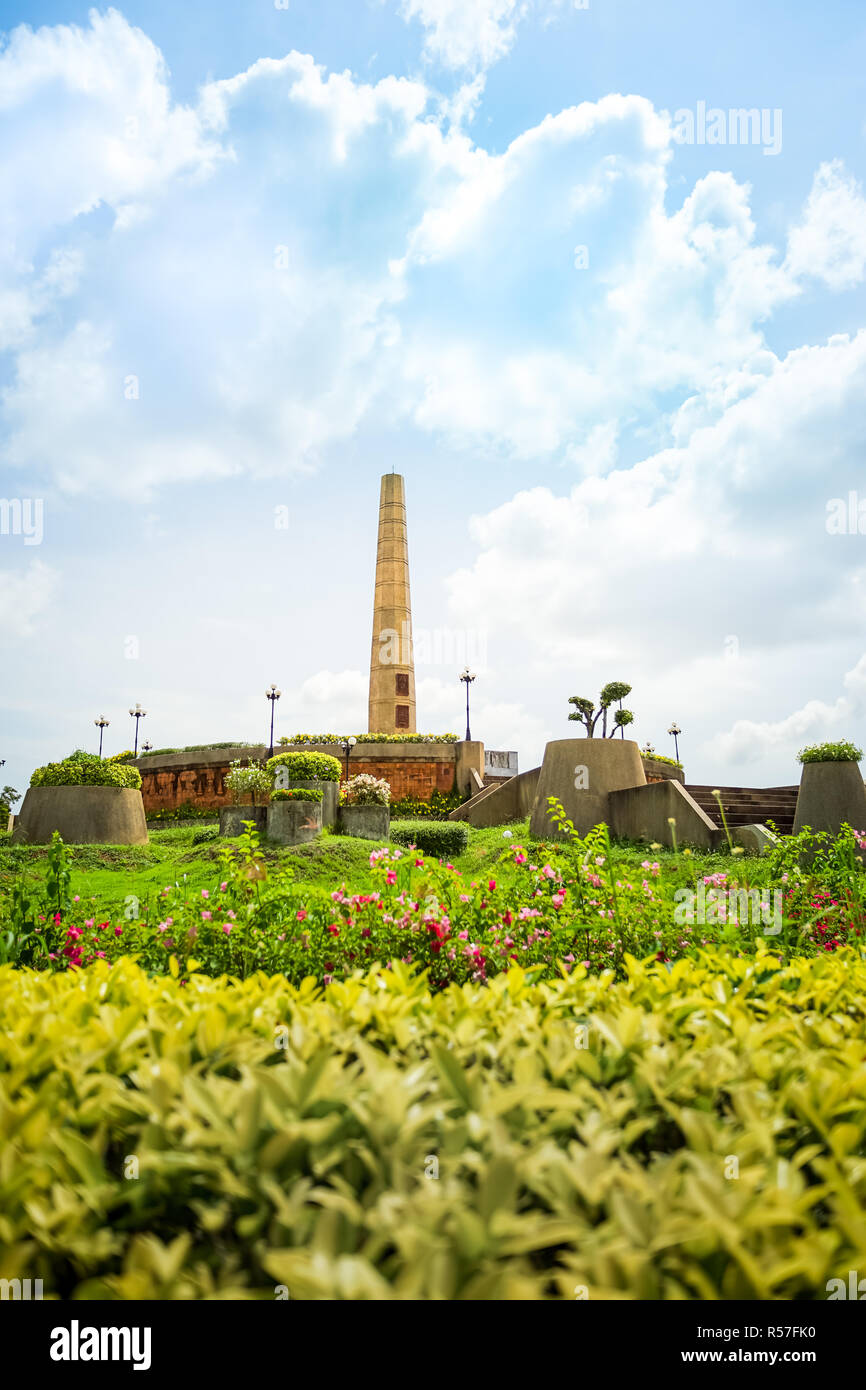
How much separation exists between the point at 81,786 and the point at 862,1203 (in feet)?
48.9

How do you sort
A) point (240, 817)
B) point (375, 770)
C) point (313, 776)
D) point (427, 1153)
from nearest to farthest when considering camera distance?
point (427, 1153) → point (240, 817) → point (313, 776) → point (375, 770)

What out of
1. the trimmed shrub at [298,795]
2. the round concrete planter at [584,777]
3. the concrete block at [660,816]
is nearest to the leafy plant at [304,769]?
the trimmed shrub at [298,795]

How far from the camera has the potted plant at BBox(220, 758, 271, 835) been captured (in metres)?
13.6

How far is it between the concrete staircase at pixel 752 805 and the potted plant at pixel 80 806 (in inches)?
406

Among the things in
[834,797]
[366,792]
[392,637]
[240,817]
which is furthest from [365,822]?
[392,637]

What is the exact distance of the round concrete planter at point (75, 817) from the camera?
1401 centimetres

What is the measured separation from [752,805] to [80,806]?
1200cm

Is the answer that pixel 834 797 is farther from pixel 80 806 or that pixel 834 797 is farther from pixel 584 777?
pixel 80 806

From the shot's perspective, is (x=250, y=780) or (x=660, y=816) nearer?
(x=660, y=816)

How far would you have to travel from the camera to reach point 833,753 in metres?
10.2

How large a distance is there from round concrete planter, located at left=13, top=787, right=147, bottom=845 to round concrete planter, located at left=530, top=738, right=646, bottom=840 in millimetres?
7606

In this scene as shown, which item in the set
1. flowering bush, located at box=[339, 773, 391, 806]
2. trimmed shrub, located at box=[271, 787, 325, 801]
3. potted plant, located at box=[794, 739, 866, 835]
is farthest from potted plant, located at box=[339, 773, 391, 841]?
potted plant, located at box=[794, 739, 866, 835]
